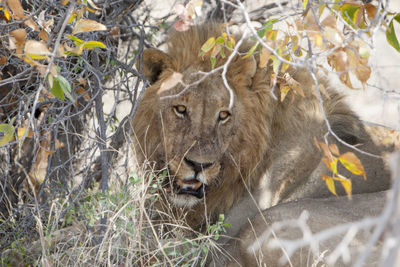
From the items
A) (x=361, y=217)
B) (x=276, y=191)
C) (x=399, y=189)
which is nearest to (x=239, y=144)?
(x=276, y=191)

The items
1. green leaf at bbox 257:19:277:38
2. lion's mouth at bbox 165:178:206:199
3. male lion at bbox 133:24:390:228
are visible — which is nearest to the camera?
green leaf at bbox 257:19:277:38

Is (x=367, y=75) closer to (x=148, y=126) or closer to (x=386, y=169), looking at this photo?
(x=386, y=169)

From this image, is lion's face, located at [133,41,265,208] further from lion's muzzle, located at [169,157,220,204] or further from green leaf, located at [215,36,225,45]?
green leaf, located at [215,36,225,45]

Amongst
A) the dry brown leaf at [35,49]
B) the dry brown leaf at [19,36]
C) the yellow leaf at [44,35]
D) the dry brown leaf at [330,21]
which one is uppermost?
the dry brown leaf at [19,36]

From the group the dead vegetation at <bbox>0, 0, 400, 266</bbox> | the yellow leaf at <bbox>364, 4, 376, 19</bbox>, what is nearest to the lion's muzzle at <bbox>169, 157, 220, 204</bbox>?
the dead vegetation at <bbox>0, 0, 400, 266</bbox>

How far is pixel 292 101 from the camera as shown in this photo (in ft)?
12.3

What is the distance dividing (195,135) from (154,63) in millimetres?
724

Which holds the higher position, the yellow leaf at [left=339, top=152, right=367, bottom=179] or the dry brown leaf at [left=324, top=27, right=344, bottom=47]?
the dry brown leaf at [left=324, top=27, right=344, bottom=47]

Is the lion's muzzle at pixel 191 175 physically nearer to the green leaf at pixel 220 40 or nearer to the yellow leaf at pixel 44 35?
the green leaf at pixel 220 40

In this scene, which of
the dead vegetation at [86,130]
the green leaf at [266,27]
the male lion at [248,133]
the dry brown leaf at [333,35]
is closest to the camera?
the dry brown leaf at [333,35]

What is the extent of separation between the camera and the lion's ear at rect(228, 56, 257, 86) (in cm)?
395

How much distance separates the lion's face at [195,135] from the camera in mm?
3705

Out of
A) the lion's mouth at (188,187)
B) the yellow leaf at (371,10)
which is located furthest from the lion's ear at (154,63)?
the yellow leaf at (371,10)

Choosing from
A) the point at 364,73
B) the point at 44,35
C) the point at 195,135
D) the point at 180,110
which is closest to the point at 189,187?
the point at 195,135
